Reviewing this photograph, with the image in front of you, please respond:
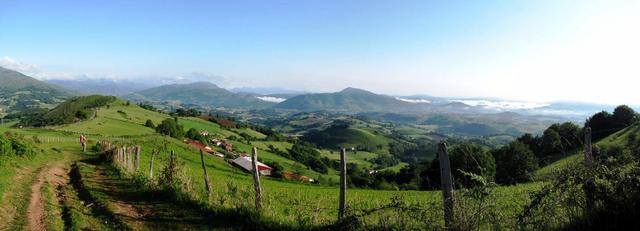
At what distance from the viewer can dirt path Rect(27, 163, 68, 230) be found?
11.1m

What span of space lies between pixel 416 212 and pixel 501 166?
53211 mm

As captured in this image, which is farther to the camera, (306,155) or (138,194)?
(306,155)

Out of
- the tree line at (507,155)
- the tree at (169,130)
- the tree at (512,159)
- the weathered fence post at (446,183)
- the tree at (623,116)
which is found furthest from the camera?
the tree at (169,130)

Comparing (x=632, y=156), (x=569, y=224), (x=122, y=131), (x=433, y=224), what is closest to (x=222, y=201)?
(x=433, y=224)

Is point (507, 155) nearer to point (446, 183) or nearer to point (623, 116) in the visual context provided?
point (623, 116)

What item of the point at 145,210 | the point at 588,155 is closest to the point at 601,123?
the point at 588,155

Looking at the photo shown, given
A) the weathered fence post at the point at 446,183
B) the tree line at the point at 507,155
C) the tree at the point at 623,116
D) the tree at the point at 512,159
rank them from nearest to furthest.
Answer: the weathered fence post at the point at 446,183 → the tree at the point at 512,159 → the tree line at the point at 507,155 → the tree at the point at 623,116

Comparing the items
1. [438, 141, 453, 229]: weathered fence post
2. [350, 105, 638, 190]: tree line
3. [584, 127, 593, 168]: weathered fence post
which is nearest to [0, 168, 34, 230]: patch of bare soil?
[438, 141, 453, 229]: weathered fence post

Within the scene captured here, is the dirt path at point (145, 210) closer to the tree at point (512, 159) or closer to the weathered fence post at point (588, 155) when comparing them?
the weathered fence post at point (588, 155)

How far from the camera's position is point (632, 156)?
22.3 feet

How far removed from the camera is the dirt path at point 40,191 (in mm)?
11141

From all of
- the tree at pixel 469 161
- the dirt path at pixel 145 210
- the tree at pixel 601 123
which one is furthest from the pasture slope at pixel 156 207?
the tree at pixel 601 123

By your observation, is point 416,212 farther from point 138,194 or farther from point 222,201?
point 138,194

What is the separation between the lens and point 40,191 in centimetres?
1554
